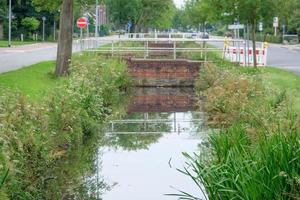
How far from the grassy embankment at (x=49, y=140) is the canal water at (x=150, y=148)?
1.43ft

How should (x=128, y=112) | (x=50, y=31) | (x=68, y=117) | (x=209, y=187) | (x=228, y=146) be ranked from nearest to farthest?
1. (x=209, y=187)
2. (x=228, y=146)
3. (x=68, y=117)
4. (x=128, y=112)
5. (x=50, y=31)

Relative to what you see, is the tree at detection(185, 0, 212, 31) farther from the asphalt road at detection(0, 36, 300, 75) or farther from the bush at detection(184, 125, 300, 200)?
the bush at detection(184, 125, 300, 200)

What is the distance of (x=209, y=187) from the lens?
7387 millimetres

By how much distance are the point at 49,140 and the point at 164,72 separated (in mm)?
20947

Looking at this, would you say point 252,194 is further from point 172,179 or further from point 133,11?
point 133,11

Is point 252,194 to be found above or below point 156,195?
above

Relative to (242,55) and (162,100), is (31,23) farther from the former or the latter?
(162,100)

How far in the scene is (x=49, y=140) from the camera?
1057 cm

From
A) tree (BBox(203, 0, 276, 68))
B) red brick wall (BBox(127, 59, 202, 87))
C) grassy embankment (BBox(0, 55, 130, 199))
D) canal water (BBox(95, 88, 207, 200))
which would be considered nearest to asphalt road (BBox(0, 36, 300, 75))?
tree (BBox(203, 0, 276, 68))

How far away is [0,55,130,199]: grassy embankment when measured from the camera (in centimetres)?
848

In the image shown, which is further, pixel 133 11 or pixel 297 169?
pixel 133 11

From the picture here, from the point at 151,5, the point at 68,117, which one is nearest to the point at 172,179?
the point at 68,117

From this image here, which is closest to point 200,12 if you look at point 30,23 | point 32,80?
point 32,80

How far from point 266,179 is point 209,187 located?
27.9 inches
